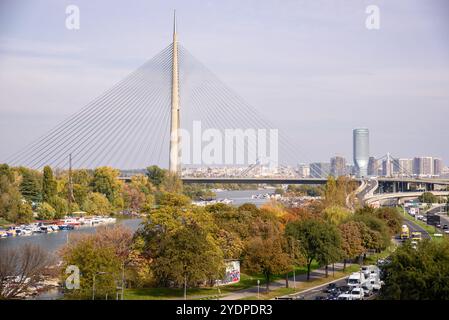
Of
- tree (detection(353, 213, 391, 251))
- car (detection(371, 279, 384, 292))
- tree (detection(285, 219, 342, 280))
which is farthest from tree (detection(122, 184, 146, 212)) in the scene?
car (detection(371, 279, 384, 292))

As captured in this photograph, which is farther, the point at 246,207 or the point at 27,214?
the point at 27,214

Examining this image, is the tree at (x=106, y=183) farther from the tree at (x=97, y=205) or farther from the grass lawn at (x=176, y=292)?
the grass lawn at (x=176, y=292)

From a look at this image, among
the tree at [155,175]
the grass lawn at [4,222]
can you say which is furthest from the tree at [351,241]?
the tree at [155,175]

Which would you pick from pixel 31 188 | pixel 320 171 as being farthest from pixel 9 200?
pixel 320 171

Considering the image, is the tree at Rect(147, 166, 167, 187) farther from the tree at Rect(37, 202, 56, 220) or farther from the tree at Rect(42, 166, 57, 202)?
the tree at Rect(37, 202, 56, 220)
